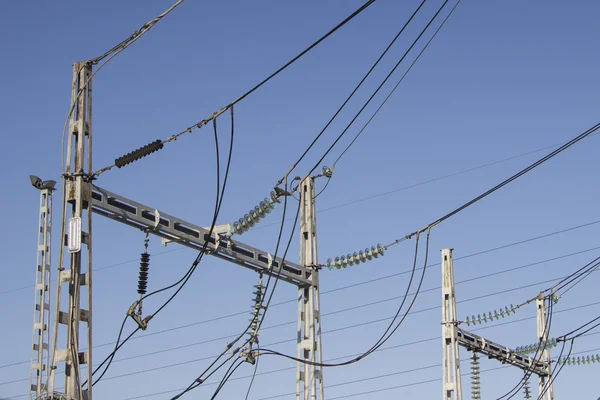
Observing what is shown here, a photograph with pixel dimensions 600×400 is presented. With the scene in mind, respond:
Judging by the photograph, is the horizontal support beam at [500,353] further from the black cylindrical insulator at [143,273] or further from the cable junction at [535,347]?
the black cylindrical insulator at [143,273]

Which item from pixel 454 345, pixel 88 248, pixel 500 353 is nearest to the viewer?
pixel 88 248

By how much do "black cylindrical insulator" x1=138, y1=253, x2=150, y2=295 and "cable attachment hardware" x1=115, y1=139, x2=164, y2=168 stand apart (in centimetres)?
146

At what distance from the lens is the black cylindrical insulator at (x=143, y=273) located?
16266mm

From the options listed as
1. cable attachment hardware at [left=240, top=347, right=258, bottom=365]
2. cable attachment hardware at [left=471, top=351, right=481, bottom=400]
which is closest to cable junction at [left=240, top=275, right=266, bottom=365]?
cable attachment hardware at [left=240, top=347, right=258, bottom=365]

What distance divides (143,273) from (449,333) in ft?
36.0

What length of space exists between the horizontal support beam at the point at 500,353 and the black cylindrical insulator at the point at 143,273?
1134cm

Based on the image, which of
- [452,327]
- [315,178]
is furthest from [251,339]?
[452,327]

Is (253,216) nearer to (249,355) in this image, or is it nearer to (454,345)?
(249,355)

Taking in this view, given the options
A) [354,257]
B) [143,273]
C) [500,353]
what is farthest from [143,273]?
[500,353]

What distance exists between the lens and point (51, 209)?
23.2m

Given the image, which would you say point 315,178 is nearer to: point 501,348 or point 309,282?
point 309,282

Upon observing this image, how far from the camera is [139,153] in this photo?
52.7 ft

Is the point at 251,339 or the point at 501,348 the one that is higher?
the point at 501,348

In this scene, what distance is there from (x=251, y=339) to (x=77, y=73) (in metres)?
5.71
